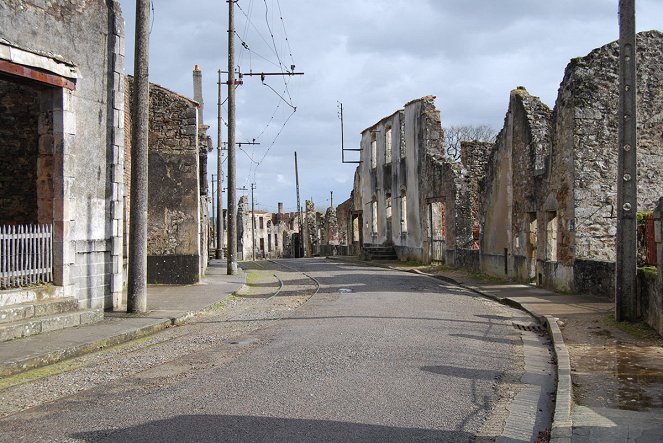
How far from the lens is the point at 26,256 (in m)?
11.3

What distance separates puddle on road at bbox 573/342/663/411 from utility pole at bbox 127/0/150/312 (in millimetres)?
7817

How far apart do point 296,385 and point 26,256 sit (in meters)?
6.46

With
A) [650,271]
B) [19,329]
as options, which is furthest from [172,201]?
[650,271]

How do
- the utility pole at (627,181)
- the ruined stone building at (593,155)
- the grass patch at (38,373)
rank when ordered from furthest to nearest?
the ruined stone building at (593,155) → the utility pole at (627,181) → the grass patch at (38,373)

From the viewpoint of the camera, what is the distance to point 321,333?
1027 centimetres

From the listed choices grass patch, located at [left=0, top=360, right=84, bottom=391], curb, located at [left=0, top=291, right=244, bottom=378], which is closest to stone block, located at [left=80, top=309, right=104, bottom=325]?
curb, located at [left=0, top=291, right=244, bottom=378]

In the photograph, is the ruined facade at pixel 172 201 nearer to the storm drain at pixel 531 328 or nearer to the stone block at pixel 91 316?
the stone block at pixel 91 316

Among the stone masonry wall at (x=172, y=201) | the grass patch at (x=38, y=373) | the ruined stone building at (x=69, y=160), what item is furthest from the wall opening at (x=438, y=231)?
the grass patch at (x=38, y=373)

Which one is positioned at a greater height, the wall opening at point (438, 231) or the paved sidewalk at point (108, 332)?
the wall opening at point (438, 231)

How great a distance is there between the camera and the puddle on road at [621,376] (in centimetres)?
646

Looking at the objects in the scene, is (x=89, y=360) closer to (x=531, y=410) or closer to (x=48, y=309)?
(x=48, y=309)

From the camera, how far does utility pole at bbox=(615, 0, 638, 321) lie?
11.4m

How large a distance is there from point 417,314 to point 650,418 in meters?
7.05

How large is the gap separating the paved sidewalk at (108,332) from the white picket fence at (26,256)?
1123 millimetres
